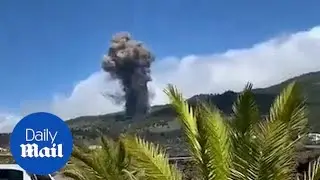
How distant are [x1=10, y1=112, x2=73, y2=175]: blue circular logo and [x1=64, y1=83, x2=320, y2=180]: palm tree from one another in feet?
4.34

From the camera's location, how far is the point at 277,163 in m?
6.58

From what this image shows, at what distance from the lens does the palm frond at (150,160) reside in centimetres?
720

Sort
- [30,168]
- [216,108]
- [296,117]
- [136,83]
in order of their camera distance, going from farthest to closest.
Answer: [136,83]
[216,108]
[296,117]
[30,168]

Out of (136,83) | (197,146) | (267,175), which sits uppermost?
(136,83)

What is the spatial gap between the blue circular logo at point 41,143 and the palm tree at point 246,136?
52.7 inches

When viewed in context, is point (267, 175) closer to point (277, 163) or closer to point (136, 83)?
point (277, 163)

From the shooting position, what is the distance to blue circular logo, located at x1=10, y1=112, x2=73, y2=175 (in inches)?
236

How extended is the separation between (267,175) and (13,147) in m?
2.46

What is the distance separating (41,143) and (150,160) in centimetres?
154

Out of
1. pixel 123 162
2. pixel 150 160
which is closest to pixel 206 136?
pixel 150 160

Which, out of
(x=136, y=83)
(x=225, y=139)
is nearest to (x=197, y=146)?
(x=225, y=139)

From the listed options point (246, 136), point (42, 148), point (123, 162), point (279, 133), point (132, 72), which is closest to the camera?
point (42, 148)

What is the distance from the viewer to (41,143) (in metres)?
6.09

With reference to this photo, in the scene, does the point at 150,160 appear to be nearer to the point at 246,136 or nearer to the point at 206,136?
the point at 206,136
